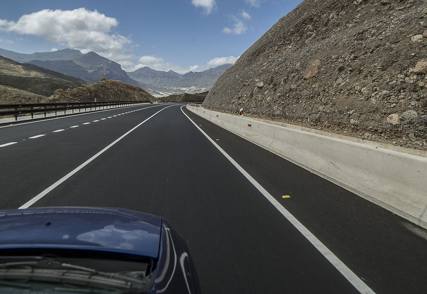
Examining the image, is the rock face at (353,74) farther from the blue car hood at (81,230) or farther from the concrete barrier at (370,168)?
the blue car hood at (81,230)

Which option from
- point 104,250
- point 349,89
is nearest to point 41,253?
point 104,250

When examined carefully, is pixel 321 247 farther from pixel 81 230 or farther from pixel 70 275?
pixel 70 275

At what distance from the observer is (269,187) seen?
996 centimetres

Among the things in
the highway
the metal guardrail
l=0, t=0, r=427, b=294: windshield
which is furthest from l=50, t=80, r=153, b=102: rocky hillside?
the highway

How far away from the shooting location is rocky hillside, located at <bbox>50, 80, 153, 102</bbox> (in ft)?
345

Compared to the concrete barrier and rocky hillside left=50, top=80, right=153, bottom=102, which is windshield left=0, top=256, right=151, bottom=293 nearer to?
the concrete barrier

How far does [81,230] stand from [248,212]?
4.92 metres

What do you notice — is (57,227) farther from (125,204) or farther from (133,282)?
(125,204)

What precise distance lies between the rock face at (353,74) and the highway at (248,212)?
7.95 meters

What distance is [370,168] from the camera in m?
9.17

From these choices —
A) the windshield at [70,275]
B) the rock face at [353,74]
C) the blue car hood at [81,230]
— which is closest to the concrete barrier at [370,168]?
the blue car hood at [81,230]

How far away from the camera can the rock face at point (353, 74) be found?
2042 cm

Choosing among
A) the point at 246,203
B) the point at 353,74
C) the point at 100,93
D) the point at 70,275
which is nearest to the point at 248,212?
the point at 246,203

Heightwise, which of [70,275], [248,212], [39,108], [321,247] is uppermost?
[70,275]
